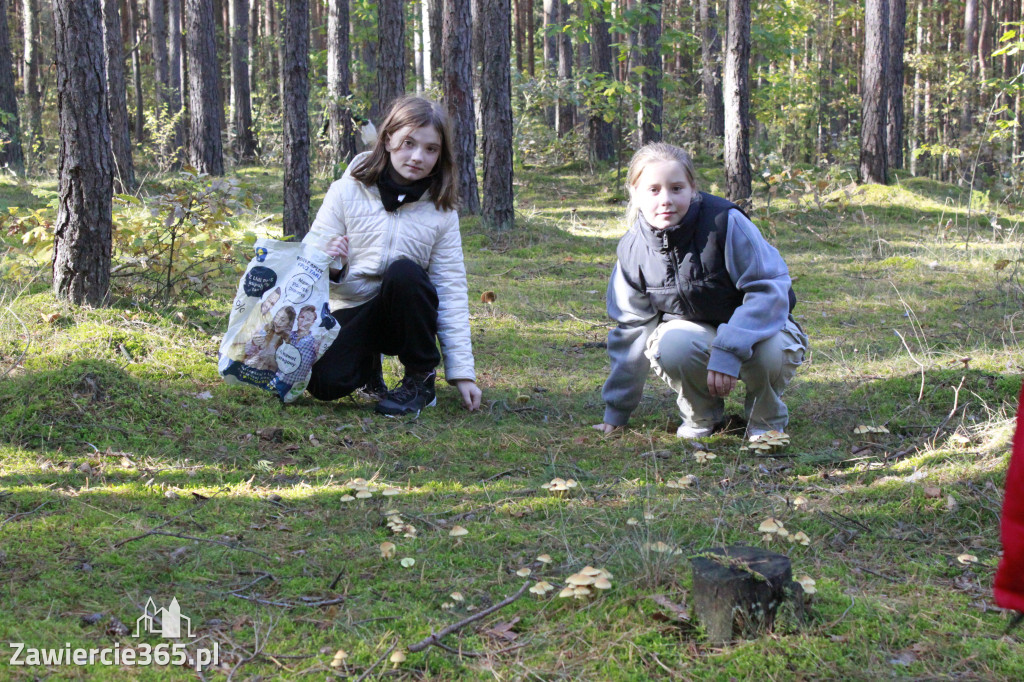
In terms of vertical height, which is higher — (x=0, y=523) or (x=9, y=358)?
(x=9, y=358)

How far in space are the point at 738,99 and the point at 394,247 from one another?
7081 mm

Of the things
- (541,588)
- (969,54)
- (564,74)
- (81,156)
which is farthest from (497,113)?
(969,54)

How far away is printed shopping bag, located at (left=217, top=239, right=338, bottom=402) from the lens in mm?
3842

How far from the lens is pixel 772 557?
211 centimetres

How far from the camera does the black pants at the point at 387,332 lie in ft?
13.2

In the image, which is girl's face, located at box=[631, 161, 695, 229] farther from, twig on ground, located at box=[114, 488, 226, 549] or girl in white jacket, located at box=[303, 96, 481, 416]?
twig on ground, located at box=[114, 488, 226, 549]

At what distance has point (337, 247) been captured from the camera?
397 cm

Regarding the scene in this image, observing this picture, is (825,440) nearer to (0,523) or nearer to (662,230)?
(662,230)

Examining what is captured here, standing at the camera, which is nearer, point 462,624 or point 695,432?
point 462,624

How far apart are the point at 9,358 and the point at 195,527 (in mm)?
1848

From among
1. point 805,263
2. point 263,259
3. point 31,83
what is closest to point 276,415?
point 263,259

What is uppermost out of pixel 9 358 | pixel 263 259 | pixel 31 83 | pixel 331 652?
pixel 31 83

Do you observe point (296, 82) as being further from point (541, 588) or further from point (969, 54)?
point (969, 54)

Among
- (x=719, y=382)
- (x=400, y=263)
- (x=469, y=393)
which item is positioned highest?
(x=400, y=263)
